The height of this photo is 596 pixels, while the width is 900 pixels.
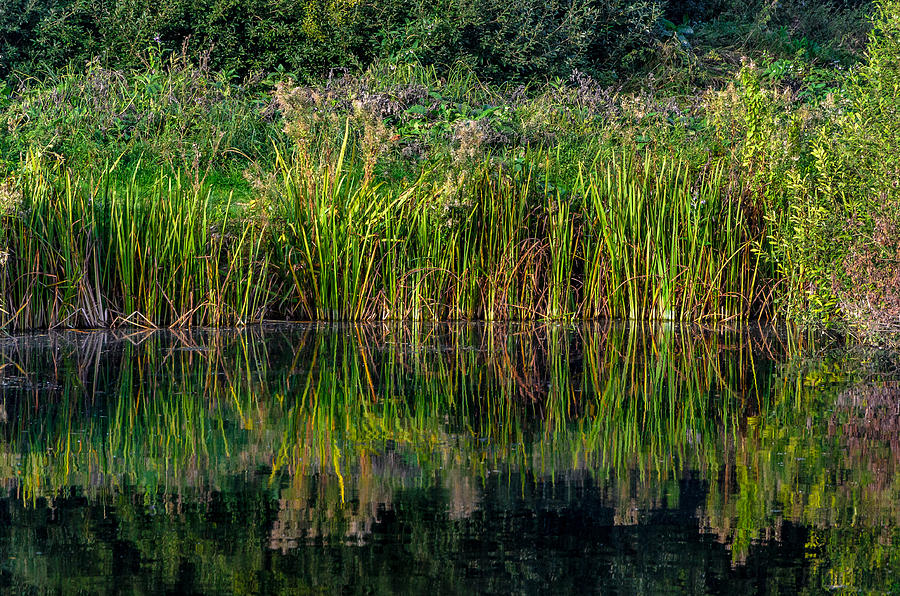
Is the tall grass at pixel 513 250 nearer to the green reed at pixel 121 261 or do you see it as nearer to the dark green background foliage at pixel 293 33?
the green reed at pixel 121 261

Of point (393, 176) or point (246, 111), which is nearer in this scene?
point (393, 176)

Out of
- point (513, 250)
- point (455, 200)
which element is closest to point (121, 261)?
point (455, 200)

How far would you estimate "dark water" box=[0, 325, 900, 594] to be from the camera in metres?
2.62

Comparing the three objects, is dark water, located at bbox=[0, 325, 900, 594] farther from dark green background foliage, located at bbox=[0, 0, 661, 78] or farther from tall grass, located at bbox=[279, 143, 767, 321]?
dark green background foliage, located at bbox=[0, 0, 661, 78]

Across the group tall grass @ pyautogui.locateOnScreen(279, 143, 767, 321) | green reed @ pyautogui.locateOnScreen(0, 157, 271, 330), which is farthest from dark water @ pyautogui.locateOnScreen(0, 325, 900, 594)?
tall grass @ pyautogui.locateOnScreen(279, 143, 767, 321)

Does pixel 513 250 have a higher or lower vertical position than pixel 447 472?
higher

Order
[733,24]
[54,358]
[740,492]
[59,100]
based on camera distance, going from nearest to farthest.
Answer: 1. [740,492]
2. [54,358]
3. [59,100]
4. [733,24]

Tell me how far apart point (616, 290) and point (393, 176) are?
8.26 feet

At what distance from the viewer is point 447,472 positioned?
139 inches

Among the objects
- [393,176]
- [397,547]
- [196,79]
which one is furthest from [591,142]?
[397,547]

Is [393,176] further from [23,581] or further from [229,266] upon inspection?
[23,581]

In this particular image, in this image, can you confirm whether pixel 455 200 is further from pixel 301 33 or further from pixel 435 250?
pixel 301 33

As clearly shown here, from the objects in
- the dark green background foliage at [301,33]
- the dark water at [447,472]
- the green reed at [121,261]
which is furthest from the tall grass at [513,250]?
the dark green background foliage at [301,33]

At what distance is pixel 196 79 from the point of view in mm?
10836
